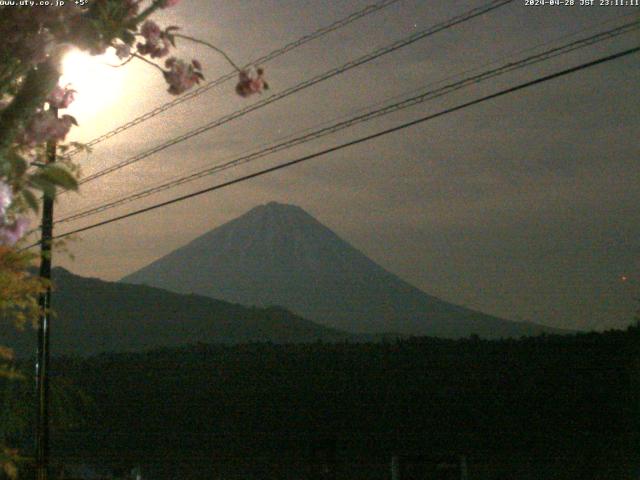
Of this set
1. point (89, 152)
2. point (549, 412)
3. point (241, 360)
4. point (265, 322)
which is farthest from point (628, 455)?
point (265, 322)

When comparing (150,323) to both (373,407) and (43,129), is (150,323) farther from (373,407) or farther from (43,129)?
(43,129)

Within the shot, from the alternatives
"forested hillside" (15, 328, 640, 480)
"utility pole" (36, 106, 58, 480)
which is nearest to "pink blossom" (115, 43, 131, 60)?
"utility pole" (36, 106, 58, 480)

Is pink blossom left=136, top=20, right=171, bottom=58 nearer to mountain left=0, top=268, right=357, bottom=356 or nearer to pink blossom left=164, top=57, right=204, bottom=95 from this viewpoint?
pink blossom left=164, top=57, right=204, bottom=95

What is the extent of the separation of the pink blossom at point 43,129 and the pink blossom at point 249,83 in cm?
91

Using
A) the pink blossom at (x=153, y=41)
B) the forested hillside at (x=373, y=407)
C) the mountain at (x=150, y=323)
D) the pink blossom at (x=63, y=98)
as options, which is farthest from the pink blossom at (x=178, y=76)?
the mountain at (x=150, y=323)

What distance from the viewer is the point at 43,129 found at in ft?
14.1

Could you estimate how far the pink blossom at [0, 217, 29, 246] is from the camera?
4.03 meters

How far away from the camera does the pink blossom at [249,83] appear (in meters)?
4.76

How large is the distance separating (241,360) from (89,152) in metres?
61.4

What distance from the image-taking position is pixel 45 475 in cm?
1580

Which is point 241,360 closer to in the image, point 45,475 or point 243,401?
point 243,401

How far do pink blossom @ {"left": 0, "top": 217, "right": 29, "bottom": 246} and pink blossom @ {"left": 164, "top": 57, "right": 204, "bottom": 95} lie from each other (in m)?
1.08

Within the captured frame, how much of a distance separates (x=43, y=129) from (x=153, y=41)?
858 mm

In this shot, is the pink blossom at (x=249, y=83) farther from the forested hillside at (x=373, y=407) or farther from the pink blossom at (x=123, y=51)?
the forested hillside at (x=373, y=407)
